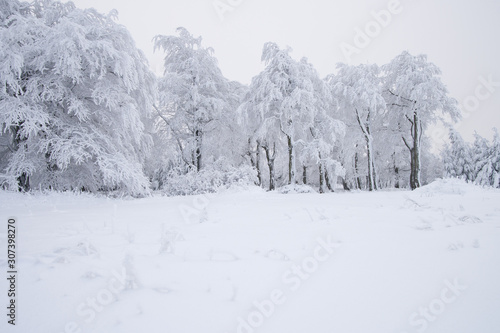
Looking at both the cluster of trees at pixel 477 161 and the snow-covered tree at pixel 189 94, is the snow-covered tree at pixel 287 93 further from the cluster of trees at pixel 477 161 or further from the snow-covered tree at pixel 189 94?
the cluster of trees at pixel 477 161

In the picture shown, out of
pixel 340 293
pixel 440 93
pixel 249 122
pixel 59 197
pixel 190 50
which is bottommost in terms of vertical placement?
pixel 340 293

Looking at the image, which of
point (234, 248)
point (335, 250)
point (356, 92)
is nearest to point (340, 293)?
point (335, 250)

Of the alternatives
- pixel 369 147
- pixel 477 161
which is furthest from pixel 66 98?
pixel 477 161

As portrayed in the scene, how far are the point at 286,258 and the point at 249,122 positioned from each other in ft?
46.2

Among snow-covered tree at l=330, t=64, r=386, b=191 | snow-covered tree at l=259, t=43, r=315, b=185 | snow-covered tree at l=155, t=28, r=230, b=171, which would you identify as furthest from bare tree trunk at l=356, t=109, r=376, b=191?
snow-covered tree at l=155, t=28, r=230, b=171

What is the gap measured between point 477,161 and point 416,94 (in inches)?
1039

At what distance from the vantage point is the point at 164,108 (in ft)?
52.6

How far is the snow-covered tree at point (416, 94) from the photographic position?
16.1 m

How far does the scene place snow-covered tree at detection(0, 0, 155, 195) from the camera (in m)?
8.07

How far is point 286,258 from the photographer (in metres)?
2.49

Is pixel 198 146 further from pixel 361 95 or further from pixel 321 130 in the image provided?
pixel 361 95

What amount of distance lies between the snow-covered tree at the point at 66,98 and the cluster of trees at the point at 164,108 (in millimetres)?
46

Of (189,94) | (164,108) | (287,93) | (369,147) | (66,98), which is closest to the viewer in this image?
(66,98)

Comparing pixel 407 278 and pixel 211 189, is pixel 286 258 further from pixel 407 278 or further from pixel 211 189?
pixel 211 189
